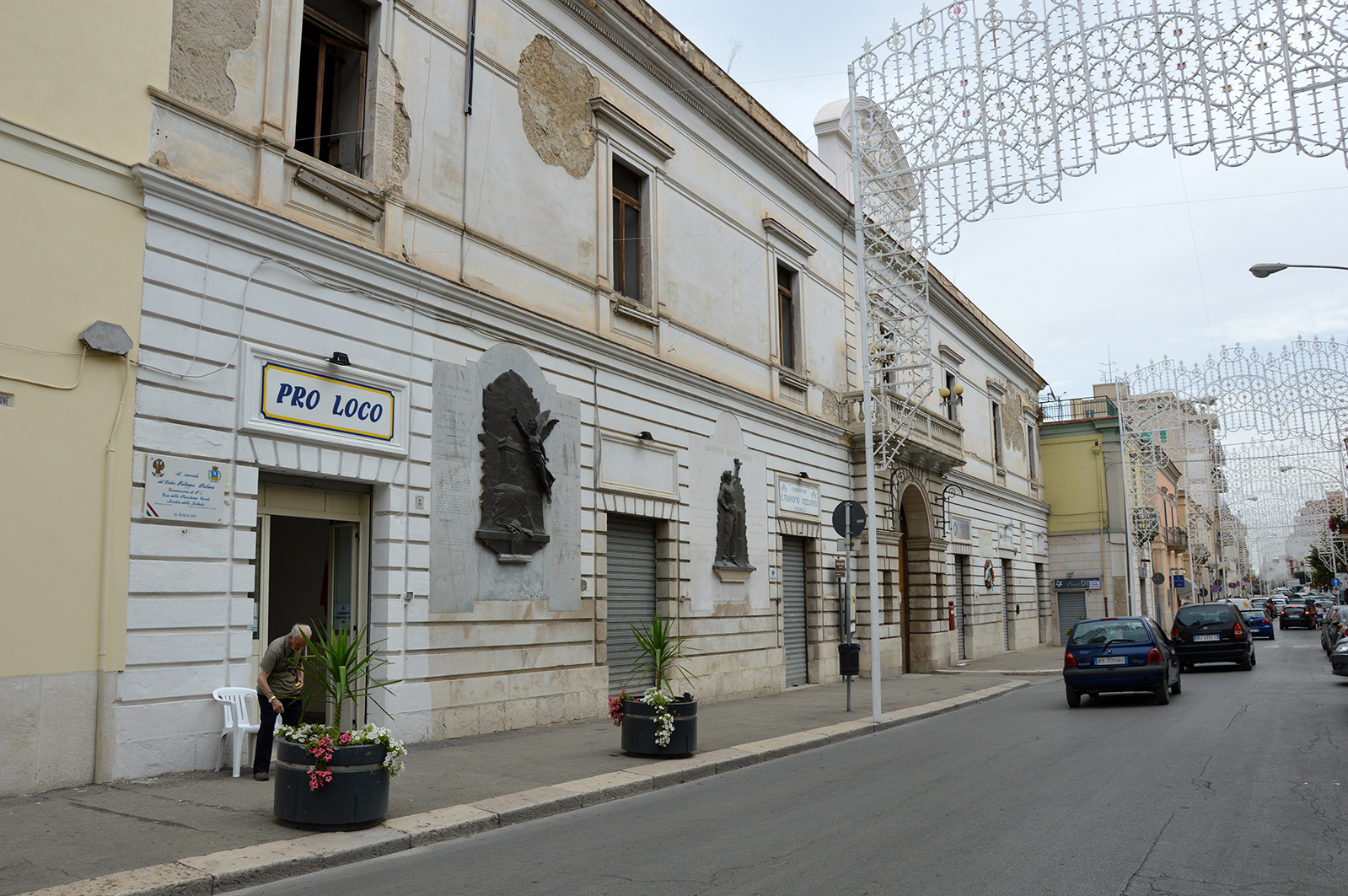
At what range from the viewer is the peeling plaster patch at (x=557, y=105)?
46.9 ft

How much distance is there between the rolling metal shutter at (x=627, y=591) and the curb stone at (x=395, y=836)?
396cm

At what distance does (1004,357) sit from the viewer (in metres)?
40.8

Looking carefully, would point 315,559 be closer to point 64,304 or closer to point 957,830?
point 64,304

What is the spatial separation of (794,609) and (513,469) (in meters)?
9.80

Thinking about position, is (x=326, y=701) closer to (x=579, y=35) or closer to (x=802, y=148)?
(x=579, y=35)

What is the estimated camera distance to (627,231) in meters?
17.0

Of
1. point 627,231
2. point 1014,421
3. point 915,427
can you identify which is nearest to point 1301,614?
point 1014,421

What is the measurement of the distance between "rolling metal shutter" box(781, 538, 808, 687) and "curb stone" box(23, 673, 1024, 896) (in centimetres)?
894

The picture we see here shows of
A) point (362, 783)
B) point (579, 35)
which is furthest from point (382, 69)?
point (362, 783)

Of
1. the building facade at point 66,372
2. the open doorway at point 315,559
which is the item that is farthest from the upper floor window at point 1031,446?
the building facade at point 66,372

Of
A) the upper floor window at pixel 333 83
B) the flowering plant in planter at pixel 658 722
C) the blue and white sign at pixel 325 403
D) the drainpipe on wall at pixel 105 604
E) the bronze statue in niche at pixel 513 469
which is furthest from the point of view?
the bronze statue in niche at pixel 513 469

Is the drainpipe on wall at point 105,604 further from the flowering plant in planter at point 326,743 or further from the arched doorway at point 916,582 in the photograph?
the arched doorway at point 916,582

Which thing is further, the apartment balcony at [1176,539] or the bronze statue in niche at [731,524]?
the apartment balcony at [1176,539]

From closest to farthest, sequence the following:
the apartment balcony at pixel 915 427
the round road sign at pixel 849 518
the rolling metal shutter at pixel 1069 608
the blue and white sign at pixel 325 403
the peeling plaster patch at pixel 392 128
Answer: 1. the blue and white sign at pixel 325 403
2. the peeling plaster patch at pixel 392 128
3. the round road sign at pixel 849 518
4. the apartment balcony at pixel 915 427
5. the rolling metal shutter at pixel 1069 608
